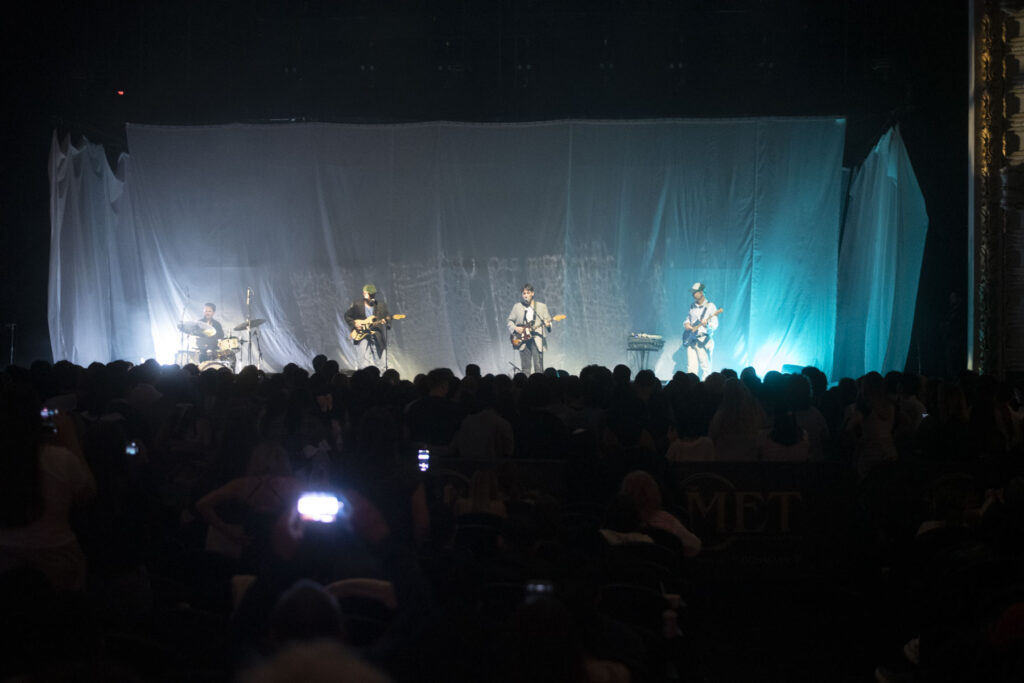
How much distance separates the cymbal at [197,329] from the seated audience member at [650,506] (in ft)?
38.5

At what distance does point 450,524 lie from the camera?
419cm

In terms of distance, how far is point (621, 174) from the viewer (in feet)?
52.6

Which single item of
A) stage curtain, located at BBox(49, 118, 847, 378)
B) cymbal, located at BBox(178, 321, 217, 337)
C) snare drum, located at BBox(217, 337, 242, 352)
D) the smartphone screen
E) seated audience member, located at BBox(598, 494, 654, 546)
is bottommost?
→ seated audience member, located at BBox(598, 494, 654, 546)

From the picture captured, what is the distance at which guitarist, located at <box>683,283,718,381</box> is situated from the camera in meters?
15.0

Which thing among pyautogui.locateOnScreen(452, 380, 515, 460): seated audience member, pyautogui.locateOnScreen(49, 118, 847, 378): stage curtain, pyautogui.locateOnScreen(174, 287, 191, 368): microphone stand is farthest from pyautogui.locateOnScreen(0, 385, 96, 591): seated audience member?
pyautogui.locateOnScreen(49, 118, 847, 378): stage curtain

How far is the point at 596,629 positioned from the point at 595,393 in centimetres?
453

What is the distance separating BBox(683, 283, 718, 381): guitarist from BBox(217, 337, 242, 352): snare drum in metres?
6.99

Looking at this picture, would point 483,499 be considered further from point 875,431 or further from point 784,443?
point 875,431

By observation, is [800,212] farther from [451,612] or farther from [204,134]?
[451,612]

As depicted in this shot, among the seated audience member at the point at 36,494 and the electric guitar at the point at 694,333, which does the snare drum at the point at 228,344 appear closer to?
the electric guitar at the point at 694,333

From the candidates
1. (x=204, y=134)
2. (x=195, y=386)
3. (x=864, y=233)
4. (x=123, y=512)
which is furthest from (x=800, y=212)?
(x=123, y=512)

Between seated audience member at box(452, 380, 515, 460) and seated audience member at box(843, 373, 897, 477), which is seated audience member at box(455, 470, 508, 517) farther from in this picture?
seated audience member at box(843, 373, 897, 477)

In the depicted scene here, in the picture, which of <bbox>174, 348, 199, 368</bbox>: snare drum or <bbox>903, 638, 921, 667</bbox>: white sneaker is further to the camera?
<bbox>174, 348, 199, 368</bbox>: snare drum

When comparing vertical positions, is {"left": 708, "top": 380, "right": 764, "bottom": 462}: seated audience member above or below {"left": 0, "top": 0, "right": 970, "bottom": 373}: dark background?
below
